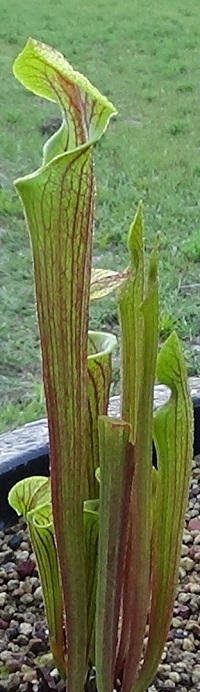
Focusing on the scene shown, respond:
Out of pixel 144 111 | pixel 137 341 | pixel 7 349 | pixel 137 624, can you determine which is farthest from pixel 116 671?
pixel 144 111

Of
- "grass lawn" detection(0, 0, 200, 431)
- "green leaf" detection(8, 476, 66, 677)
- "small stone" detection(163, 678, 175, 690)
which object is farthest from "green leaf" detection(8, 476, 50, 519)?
"grass lawn" detection(0, 0, 200, 431)

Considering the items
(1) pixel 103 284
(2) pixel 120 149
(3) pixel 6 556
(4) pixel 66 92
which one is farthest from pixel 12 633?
(2) pixel 120 149

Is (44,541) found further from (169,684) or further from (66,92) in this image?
(66,92)

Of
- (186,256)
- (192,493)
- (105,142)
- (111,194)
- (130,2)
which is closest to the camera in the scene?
(192,493)

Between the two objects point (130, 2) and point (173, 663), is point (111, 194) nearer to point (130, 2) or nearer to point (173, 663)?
point (173, 663)

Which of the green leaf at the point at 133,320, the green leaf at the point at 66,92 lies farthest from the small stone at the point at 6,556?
the green leaf at the point at 66,92

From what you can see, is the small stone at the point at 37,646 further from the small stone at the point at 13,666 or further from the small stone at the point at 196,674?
the small stone at the point at 196,674

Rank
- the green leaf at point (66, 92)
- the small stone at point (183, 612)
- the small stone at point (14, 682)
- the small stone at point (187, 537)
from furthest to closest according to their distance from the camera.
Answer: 1. the small stone at point (187, 537)
2. the small stone at point (183, 612)
3. the small stone at point (14, 682)
4. the green leaf at point (66, 92)
